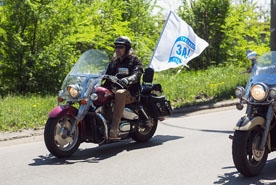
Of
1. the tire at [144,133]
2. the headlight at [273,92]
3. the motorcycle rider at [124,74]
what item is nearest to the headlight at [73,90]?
the motorcycle rider at [124,74]

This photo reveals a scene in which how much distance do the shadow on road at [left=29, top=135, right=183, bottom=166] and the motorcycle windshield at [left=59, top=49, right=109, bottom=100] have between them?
91 centimetres

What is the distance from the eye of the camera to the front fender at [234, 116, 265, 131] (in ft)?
16.4

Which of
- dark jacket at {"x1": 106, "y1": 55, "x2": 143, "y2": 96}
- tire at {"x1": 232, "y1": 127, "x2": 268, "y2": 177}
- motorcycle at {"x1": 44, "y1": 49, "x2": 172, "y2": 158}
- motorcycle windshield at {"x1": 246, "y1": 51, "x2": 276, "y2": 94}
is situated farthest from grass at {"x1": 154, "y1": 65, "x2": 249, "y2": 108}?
tire at {"x1": 232, "y1": 127, "x2": 268, "y2": 177}

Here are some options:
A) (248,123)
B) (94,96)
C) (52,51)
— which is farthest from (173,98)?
(248,123)

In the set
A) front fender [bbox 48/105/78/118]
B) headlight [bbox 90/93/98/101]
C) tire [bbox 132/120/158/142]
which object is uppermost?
headlight [bbox 90/93/98/101]

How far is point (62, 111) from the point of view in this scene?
6.41 m

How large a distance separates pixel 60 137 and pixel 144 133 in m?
1.81

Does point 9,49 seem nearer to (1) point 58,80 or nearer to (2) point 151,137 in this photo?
(1) point 58,80

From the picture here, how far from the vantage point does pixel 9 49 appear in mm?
13234

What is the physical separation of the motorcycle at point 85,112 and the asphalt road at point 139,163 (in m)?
0.28

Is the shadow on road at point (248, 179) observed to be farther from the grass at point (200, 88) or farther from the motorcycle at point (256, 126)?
the grass at point (200, 88)

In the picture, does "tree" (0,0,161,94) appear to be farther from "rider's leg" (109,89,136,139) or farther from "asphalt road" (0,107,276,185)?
"rider's leg" (109,89,136,139)

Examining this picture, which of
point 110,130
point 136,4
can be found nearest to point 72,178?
point 110,130

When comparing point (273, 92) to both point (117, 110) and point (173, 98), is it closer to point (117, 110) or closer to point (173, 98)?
point (117, 110)
